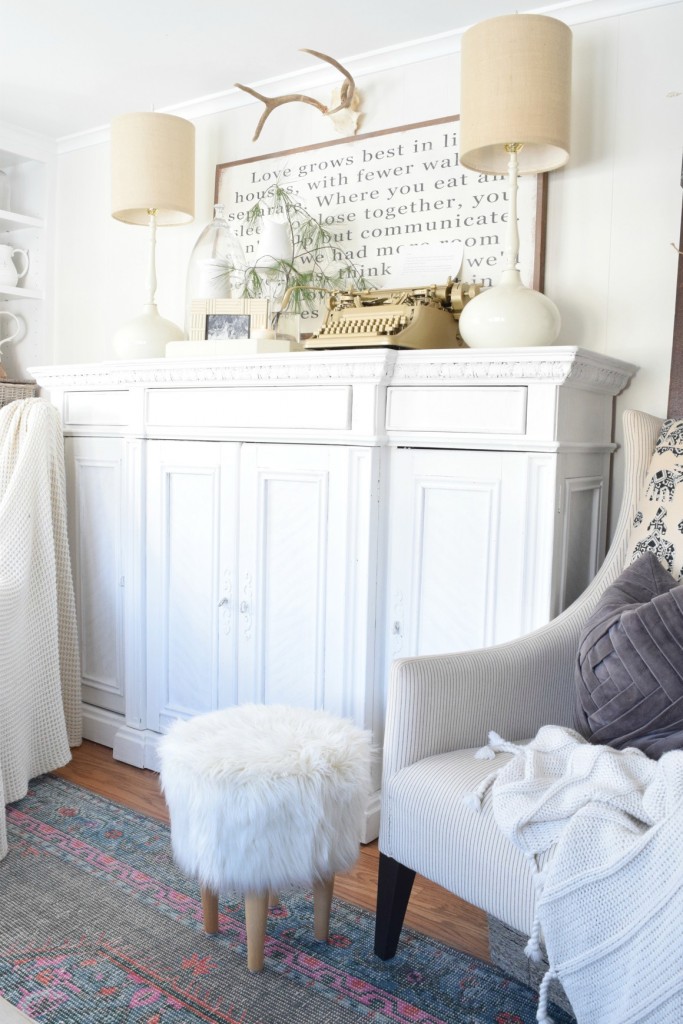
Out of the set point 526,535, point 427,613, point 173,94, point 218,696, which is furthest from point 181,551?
point 173,94

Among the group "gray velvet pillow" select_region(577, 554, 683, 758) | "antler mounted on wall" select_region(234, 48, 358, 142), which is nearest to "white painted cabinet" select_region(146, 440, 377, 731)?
"gray velvet pillow" select_region(577, 554, 683, 758)

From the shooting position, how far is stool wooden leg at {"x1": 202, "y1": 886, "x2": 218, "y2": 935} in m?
1.69

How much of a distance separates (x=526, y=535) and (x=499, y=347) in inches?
16.5

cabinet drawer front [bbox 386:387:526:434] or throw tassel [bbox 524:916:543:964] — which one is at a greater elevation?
cabinet drawer front [bbox 386:387:526:434]

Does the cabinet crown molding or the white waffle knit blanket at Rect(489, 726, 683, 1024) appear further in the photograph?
the cabinet crown molding

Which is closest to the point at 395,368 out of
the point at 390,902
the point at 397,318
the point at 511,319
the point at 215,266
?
the point at 397,318

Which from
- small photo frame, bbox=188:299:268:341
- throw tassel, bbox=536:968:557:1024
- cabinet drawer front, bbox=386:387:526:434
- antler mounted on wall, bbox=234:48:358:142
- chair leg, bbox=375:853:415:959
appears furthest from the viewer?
antler mounted on wall, bbox=234:48:358:142

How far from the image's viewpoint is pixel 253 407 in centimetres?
231

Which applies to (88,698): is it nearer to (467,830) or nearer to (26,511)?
(26,511)

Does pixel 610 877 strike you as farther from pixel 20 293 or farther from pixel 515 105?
pixel 20 293

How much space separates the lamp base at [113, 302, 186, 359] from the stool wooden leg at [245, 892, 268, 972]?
1.65m

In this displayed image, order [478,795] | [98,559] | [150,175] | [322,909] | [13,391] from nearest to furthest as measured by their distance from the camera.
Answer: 1. [478,795]
2. [322,909]
3. [150,175]
4. [98,559]
5. [13,391]

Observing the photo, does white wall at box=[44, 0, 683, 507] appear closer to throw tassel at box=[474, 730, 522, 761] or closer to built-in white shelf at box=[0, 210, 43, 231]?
throw tassel at box=[474, 730, 522, 761]

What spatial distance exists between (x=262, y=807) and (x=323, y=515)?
0.86 m
